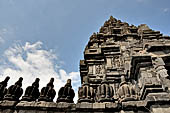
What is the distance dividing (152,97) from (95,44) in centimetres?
1122

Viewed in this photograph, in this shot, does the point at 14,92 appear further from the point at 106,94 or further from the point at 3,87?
the point at 106,94

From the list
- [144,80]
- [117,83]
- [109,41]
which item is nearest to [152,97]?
[144,80]

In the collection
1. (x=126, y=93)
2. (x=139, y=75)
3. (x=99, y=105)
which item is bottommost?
(x=99, y=105)

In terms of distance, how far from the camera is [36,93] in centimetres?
627

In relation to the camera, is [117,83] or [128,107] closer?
[128,107]

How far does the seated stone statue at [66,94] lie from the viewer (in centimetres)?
572

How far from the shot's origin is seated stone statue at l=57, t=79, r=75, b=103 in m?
5.72

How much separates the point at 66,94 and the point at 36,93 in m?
1.50

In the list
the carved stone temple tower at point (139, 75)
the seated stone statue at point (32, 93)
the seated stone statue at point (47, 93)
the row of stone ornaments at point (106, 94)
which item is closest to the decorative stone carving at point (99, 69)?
the carved stone temple tower at point (139, 75)

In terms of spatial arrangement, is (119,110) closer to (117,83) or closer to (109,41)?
(117,83)

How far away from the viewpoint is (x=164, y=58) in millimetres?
6910

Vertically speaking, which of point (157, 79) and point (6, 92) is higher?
point (157, 79)

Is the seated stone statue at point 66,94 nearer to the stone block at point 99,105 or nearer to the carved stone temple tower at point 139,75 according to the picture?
the stone block at point 99,105

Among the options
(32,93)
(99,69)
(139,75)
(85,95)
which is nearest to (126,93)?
(139,75)
